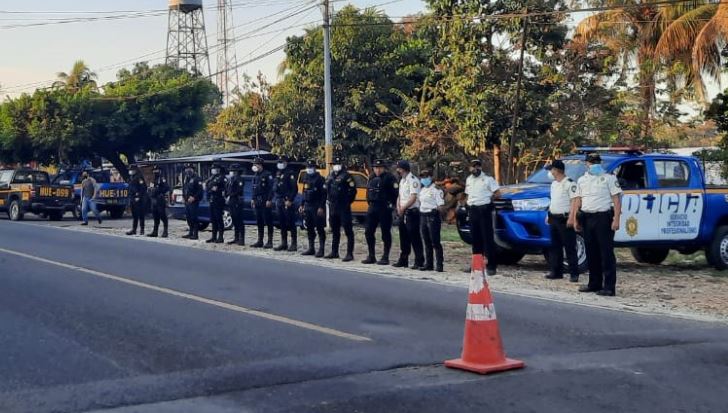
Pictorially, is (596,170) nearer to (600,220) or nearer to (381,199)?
(600,220)

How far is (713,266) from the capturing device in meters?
15.2

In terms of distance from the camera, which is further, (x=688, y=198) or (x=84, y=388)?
(x=688, y=198)

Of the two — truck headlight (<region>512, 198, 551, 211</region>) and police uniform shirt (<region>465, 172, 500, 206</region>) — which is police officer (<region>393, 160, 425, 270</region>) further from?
truck headlight (<region>512, 198, 551, 211</region>)

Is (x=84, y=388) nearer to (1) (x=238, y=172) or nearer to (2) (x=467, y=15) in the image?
(1) (x=238, y=172)

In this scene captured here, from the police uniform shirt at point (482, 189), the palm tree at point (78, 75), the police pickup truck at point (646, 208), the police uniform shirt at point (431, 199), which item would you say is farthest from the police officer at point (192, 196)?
the palm tree at point (78, 75)

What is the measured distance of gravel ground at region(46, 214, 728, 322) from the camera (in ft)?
36.3

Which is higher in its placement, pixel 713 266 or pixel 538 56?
pixel 538 56

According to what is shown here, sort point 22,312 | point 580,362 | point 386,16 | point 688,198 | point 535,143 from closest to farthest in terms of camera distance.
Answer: point 580,362, point 22,312, point 688,198, point 535,143, point 386,16

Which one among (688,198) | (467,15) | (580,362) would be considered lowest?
(580,362)

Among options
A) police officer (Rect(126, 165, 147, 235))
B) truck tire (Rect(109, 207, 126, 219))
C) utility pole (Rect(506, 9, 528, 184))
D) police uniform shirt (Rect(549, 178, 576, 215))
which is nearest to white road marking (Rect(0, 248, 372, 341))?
police uniform shirt (Rect(549, 178, 576, 215))

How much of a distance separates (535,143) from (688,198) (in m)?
9.72

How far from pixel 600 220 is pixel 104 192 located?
76.1 ft

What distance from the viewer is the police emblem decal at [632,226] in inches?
555

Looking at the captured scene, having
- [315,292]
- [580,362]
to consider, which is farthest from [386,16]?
[580,362]
